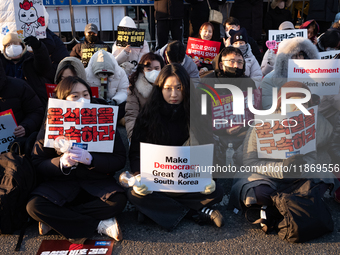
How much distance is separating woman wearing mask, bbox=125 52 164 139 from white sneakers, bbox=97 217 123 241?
4.85 ft

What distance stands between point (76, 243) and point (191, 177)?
106 cm

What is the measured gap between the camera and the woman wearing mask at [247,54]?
5395mm

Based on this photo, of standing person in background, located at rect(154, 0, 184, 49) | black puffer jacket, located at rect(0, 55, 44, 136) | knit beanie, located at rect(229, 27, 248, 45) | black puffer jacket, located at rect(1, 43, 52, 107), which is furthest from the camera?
standing person in background, located at rect(154, 0, 184, 49)

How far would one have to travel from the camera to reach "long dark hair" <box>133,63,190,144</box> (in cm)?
301

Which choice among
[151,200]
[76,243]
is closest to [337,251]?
[151,200]

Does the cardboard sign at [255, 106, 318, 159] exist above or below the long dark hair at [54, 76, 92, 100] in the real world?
below

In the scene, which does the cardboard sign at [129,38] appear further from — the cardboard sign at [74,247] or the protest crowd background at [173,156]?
the cardboard sign at [74,247]

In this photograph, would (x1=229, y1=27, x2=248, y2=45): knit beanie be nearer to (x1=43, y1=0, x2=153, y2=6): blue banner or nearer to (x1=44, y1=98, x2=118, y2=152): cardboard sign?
(x1=43, y1=0, x2=153, y2=6): blue banner

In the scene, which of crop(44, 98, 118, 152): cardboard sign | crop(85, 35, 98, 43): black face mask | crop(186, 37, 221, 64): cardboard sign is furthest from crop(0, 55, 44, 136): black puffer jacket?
crop(186, 37, 221, 64): cardboard sign

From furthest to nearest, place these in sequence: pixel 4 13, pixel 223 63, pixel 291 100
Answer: pixel 4 13 < pixel 223 63 < pixel 291 100

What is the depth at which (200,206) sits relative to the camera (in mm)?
2938

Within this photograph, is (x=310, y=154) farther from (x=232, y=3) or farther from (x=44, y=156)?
(x=232, y=3)

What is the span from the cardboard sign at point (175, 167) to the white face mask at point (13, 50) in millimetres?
2593

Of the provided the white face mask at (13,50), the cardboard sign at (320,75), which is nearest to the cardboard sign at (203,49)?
the cardboard sign at (320,75)
